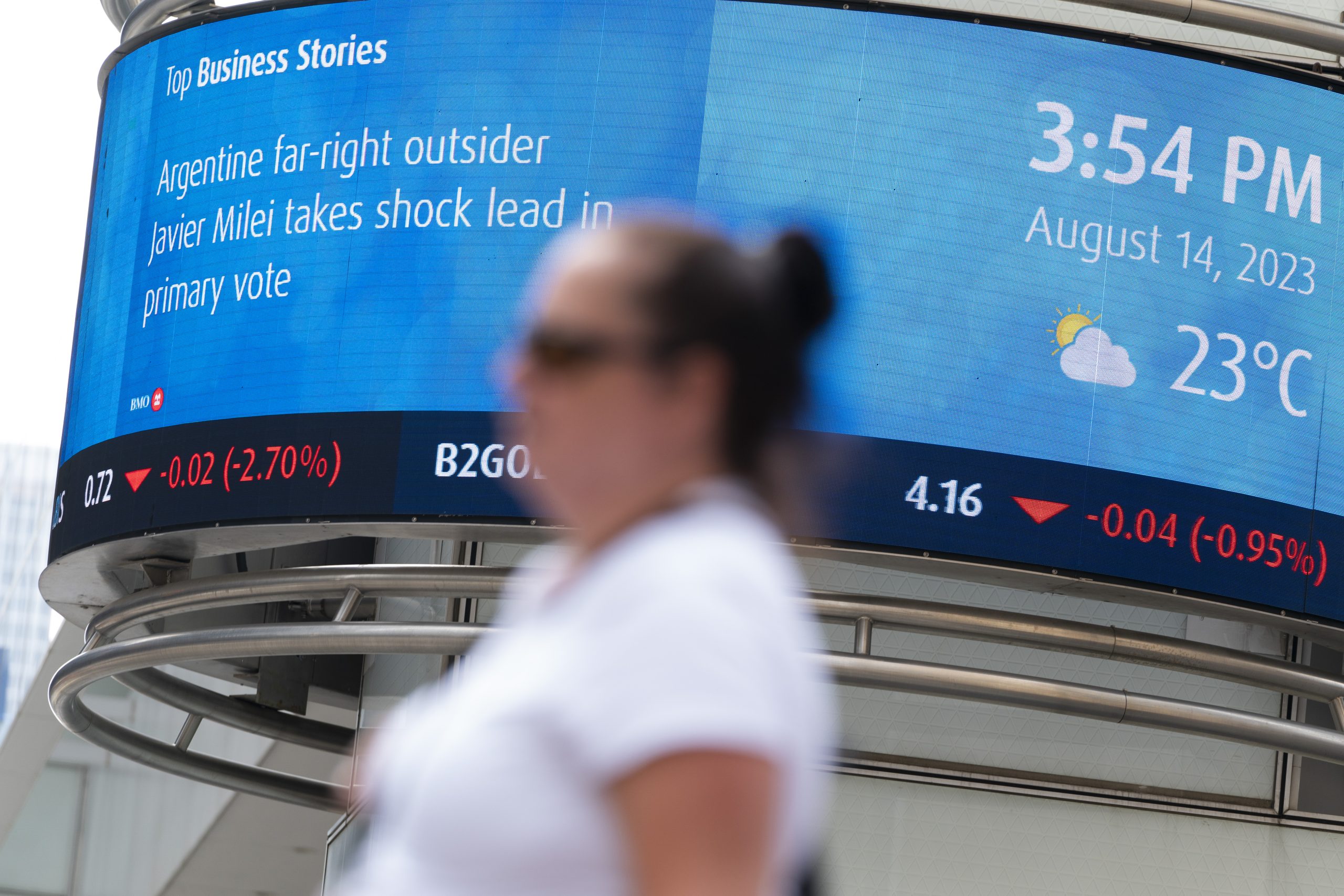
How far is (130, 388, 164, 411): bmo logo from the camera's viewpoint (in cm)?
654

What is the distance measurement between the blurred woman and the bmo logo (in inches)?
219

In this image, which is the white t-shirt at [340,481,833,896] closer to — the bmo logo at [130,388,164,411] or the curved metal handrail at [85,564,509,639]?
the curved metal handrail at [85,564,509,639]

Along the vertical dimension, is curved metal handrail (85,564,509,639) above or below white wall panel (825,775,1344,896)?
above

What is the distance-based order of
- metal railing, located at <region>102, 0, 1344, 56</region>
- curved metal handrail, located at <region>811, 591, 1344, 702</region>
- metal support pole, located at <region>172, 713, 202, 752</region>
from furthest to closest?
metal support pole, located at <region>172, 713, 202, 752</region> < metal railing, located at <region>102, 0, 1344, 56</region> < curved metal handrail, located at <region>811, 591, 1344, 702</region>

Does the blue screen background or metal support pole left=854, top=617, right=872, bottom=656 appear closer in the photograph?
metal support pole left=854, top=617, right=872, bottom=656

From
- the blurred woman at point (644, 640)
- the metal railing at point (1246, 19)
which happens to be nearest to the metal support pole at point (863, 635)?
the metal railing at point (1246, 19)

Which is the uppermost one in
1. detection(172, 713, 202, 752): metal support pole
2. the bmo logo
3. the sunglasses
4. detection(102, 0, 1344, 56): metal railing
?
detection(102, 0, 1344, 56): metal railing

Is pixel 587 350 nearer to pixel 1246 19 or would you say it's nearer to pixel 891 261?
pixel 891 261

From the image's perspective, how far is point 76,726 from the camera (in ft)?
25.9

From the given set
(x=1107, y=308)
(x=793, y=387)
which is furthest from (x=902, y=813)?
(x=793, y=387)

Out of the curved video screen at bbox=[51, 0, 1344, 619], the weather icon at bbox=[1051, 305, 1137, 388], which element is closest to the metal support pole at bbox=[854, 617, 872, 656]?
the curved video screen at bbox=[51, 0, 1344, 619]

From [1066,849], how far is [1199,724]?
953 mm

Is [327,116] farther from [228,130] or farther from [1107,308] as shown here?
[1107,308]

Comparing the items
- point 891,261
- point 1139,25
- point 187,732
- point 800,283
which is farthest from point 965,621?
point 800,283
